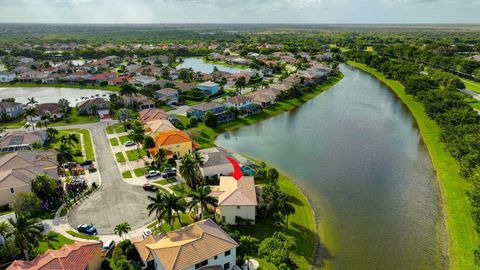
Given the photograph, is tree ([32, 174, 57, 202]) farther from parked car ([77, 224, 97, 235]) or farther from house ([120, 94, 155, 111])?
house ([120, 94, 155, 111])

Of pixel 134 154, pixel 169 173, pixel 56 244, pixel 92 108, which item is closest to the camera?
pixel 56 244

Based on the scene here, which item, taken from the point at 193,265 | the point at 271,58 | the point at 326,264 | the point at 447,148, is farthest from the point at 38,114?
the point at 271,58

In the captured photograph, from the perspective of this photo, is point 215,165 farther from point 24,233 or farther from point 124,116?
point 124,116

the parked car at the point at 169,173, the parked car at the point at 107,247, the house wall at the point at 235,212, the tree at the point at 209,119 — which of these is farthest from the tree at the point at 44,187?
the tree at the point at 209,119

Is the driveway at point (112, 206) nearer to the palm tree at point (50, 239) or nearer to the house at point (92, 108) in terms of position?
the palm tree at point (50, 239)

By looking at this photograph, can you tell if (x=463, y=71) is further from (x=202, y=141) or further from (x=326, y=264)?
(x=326, y=264)

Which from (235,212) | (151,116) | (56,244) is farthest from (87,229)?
(151,116)

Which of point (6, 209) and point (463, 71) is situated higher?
point (463, 71)
